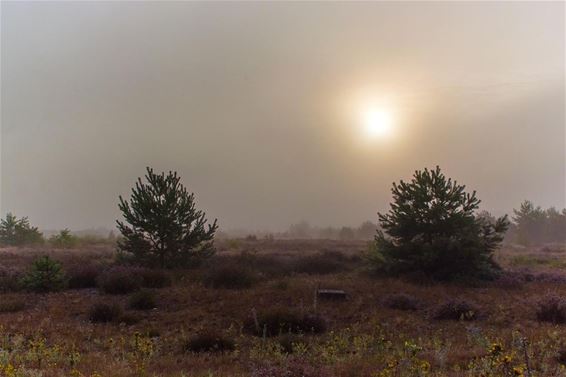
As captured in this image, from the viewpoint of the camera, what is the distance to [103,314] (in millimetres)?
12188

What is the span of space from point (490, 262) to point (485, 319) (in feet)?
30.2

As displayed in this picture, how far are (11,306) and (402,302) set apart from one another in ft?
44.0

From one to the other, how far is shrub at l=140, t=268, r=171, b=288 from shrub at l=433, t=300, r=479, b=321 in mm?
11083

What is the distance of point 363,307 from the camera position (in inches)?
547

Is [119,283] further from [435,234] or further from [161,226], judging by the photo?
[435,234]

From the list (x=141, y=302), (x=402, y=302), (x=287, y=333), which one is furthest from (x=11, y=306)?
(x=402, y=302)

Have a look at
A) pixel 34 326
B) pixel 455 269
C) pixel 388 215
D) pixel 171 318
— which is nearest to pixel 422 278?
pixel 455 269

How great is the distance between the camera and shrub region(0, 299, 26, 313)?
13234 mm

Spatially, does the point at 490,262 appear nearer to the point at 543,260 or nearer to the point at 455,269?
the point at 455,269

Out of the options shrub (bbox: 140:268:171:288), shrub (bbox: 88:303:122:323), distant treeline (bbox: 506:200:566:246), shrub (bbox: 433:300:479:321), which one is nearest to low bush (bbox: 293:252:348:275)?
shrub (bbox: 140:268:171:288)

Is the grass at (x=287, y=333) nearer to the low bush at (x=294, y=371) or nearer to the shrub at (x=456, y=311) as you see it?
the low bush at (x=294, y=371)

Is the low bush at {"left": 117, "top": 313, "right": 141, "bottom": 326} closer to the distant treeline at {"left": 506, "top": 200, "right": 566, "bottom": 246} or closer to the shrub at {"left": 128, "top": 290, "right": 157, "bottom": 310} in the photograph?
the shrub at {"left": 128, "top": 290, "right": 157, "bottom": 310}

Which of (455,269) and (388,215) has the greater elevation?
(388,215)

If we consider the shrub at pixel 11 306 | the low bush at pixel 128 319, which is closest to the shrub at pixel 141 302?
the low bush at pixel 128 319
